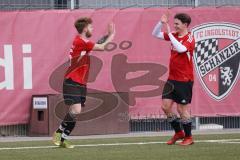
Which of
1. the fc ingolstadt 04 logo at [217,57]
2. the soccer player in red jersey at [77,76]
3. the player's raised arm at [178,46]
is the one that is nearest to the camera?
the soccer player in red jersey at [77,76]

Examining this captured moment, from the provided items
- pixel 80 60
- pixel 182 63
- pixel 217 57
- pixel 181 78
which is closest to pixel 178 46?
pixel 182 63

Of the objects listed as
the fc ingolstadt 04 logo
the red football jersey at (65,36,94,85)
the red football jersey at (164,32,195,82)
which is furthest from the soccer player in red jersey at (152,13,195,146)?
the fc ingolstadt 04 logo

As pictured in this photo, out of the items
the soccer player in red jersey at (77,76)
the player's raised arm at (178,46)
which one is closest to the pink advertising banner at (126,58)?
the soccer player in red jersey at (77,76)

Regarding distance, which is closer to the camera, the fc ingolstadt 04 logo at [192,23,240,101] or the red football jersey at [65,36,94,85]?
the red football jersey at [65,36,94,85]

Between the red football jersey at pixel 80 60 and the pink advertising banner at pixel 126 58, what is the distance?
4267mm

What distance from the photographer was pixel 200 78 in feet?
59.7

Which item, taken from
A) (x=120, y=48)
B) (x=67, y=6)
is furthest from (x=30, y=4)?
(x=120, y=48)

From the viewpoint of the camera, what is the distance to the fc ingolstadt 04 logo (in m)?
18.2

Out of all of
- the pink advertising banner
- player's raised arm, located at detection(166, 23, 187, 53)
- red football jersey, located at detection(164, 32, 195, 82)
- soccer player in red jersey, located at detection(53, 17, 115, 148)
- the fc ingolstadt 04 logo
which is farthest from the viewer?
the fc ingolstadt 04 logo

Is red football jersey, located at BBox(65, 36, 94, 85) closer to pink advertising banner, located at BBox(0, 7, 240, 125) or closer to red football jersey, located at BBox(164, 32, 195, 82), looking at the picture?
red football jersey, located at BBox(164, 32, 195, 82)

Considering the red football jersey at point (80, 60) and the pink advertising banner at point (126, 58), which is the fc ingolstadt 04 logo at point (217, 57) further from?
the red football jersey at point (80, 60)

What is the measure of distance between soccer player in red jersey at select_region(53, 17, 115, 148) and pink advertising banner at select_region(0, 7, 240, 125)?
4.24 meters

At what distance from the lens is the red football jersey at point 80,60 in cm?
1255

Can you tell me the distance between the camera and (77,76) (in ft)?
41.4
